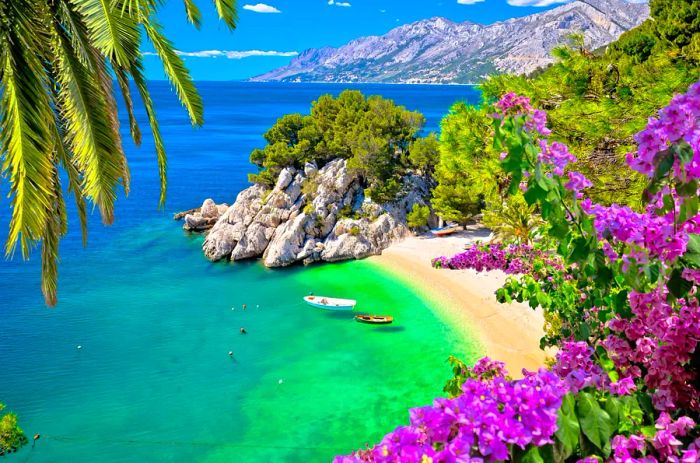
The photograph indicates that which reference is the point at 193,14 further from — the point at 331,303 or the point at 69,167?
the point at 331,303

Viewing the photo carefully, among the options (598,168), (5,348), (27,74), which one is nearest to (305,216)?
(5,348)

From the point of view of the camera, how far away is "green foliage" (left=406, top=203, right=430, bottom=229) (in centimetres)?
3416

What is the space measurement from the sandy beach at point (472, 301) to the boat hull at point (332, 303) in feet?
15.4

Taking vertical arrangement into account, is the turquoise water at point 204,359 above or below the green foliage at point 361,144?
below

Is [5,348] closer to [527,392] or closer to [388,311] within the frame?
[388,311]

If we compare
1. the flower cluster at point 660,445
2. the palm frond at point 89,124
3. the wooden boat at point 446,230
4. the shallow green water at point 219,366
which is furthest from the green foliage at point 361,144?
the flower cluster at point 660,445

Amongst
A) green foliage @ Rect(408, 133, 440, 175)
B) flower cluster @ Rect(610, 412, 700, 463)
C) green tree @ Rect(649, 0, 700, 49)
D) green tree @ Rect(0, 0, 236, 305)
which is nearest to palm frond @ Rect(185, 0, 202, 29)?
green tree @ Rect(0, 0, 236, 305)

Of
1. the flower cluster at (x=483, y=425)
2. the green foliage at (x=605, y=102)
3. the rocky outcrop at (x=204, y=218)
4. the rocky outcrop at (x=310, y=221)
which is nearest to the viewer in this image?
the flower cluster at (x=483, y=425)

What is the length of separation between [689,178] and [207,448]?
1632 centimetres

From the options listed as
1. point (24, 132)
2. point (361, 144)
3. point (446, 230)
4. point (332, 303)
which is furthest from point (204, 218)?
point (24, 132)

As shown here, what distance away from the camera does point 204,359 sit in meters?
21.2

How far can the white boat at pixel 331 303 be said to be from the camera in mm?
24953

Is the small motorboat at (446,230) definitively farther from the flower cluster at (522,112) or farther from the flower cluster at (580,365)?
the flower cluster at (522,112)

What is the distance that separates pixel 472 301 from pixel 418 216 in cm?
1019
